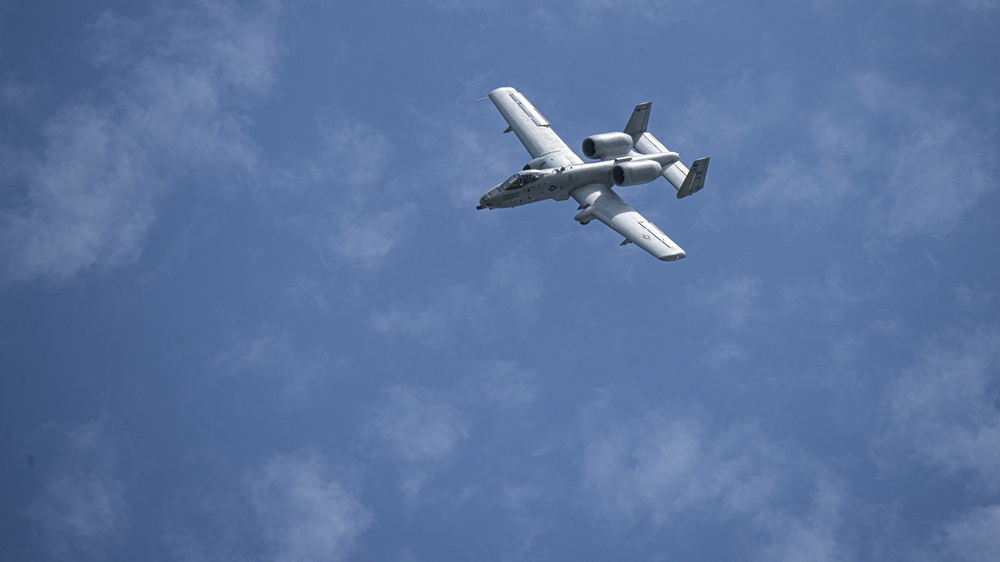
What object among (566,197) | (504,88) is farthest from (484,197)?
(504,88)

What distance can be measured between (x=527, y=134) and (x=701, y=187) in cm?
1732

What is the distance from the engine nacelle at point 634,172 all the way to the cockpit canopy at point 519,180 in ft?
22.5

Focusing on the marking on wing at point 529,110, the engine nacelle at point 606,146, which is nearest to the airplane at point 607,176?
the engine nacelle at point 606,146

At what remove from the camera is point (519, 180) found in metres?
118

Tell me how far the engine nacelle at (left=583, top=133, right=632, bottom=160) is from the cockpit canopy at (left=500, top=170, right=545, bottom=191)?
6.31 m

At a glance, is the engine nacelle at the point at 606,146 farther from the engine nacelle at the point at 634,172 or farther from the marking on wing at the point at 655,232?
the marking on wing at the point at 655,232

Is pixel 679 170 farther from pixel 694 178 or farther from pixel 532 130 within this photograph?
pixel 532 130

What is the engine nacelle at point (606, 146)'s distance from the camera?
397 ft

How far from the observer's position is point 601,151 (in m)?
121

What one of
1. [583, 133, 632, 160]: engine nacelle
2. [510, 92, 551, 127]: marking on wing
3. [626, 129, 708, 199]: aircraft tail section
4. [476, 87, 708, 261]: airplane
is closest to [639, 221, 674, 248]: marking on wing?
[476, 87, 708, 261]: airplane

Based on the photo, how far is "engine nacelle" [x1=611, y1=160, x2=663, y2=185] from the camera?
4668 inches

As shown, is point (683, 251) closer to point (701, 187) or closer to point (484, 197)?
point (701, 187)

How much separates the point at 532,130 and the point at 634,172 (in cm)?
1219

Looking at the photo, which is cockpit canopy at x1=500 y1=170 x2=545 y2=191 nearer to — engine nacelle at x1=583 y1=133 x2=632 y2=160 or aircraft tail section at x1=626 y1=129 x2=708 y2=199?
engine nacelle at x1=583 y1=133 x2=632 y2=160
